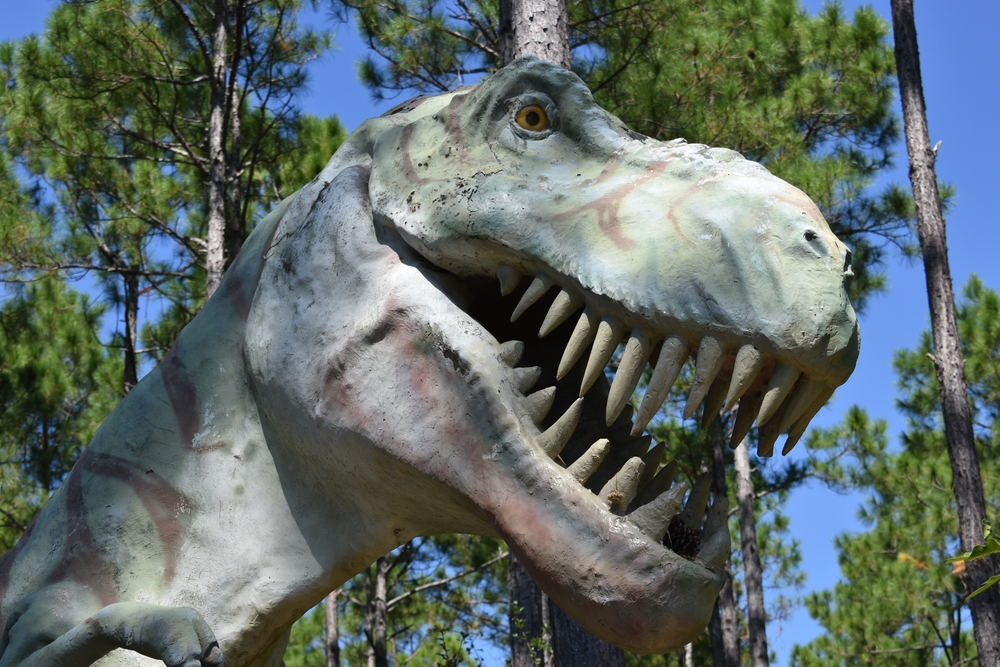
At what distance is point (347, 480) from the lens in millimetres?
2355

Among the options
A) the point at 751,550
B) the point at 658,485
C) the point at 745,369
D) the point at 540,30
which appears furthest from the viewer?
the point at 751,550

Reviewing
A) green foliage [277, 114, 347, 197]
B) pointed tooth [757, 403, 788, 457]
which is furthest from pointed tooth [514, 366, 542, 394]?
green foliage [277, 114, 347, 197]

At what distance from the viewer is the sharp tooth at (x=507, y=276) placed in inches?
89.1

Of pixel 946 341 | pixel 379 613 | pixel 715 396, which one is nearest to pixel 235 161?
pixel 946 341

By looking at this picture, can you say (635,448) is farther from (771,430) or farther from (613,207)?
(613,207)

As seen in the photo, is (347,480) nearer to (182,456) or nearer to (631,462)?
(182,456)

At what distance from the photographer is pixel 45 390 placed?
14.4 meters

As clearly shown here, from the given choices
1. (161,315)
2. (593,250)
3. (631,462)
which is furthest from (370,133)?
(161,315)

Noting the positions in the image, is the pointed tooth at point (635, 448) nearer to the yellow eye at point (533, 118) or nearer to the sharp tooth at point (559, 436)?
the sharp tooth at point (559, 436)

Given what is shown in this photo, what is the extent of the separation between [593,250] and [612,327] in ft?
0.54

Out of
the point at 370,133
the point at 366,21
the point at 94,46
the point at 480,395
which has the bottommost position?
the point at 480,395

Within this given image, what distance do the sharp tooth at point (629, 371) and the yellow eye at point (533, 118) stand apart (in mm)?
599

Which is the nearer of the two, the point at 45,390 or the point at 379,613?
the point at 45,390

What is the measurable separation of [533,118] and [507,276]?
0.40m
